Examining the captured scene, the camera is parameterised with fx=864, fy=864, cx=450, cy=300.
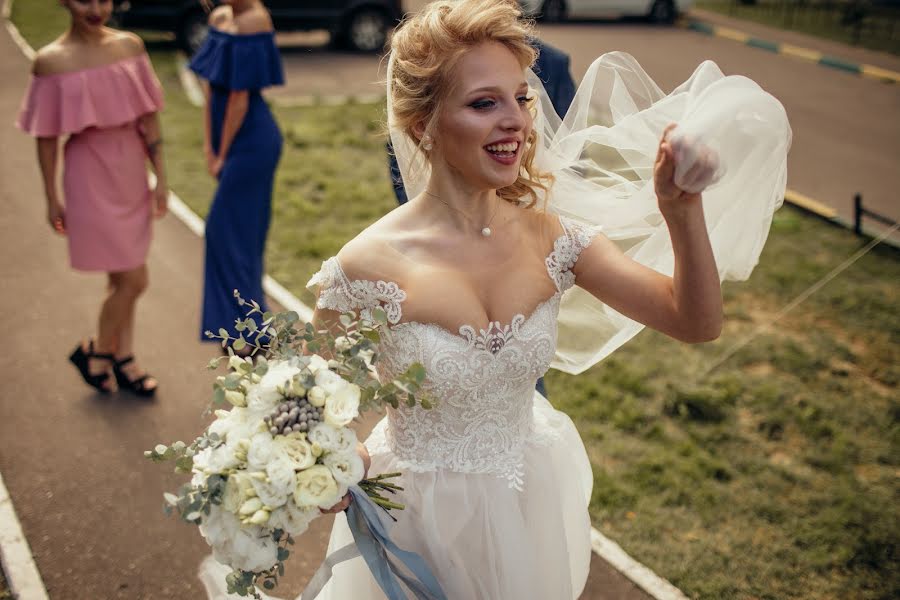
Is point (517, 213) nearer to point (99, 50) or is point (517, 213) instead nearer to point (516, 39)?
point (516, 39)

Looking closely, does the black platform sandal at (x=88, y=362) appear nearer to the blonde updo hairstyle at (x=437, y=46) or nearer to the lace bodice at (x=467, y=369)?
the lace bodice at (x=467, y=369)

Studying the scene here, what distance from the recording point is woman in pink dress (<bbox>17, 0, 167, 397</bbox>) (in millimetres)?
4926

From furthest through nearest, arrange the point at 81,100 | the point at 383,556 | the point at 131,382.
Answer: the point at 131,382 → the point at 81,100 → the point at 383,556

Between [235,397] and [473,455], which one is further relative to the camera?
[473,455]

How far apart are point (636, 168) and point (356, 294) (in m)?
1.11

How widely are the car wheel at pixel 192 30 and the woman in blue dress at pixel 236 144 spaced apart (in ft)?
29.5

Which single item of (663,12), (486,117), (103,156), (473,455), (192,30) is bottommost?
(663,12)

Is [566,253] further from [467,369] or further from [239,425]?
[239,425]

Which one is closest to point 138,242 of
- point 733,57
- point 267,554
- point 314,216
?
point 314,216

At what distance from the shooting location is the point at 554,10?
58.2 ft

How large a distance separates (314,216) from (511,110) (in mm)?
5714

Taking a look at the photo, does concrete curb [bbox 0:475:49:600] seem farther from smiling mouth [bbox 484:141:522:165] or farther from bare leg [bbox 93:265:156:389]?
smiling mouth [bbox 484:141:522:165]

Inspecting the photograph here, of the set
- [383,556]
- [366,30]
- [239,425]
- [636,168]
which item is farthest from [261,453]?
[366,30]

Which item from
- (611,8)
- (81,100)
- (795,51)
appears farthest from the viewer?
(611,8)
